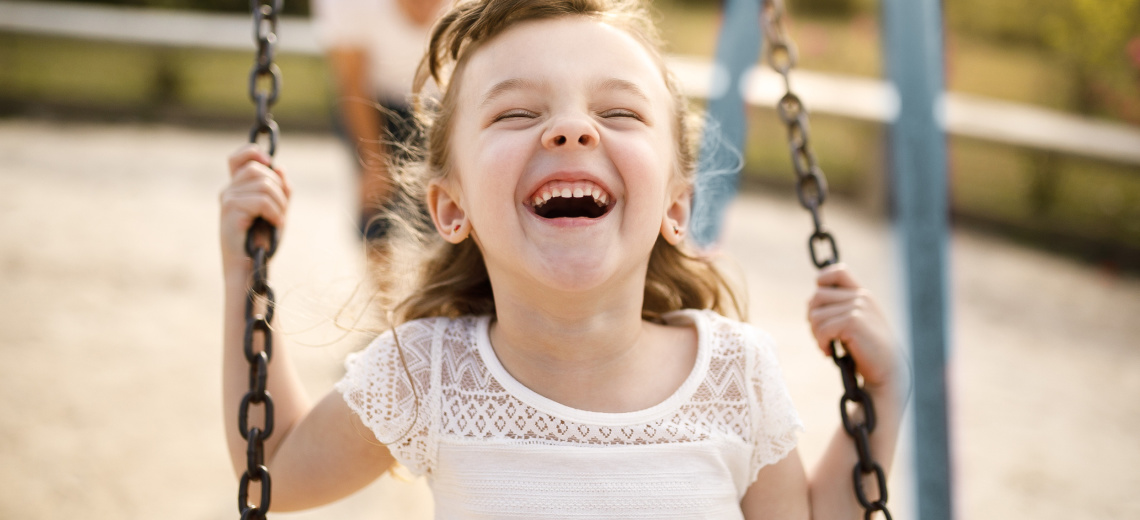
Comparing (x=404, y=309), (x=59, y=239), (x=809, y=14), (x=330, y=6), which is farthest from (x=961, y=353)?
(x=809, y=14)

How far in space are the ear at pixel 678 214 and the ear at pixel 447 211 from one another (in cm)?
26

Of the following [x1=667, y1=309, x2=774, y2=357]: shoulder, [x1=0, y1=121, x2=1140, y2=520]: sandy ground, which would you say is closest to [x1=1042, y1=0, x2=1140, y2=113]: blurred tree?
[x1=0, y1=121, x2=1140, y2=520]: sandy ground

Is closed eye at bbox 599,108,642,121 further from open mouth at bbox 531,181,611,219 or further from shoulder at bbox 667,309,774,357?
shoulder at bbox 667,309,774,357

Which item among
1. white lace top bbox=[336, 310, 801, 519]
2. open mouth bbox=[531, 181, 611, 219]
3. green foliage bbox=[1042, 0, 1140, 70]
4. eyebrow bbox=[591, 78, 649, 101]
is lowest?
white lace top bbox=[336, 310, 801, 519]

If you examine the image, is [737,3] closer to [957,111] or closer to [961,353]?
→ [961,353]

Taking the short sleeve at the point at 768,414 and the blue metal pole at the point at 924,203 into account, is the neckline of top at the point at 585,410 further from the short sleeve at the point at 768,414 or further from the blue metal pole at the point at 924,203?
the blue metal pole at the point at 924,203

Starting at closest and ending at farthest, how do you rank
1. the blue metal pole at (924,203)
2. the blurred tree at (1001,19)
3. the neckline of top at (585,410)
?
the neckline of top at (585,410) → the blue metal pole at (924,203) → the blurred tree at (1001,19)

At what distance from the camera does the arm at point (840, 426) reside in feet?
4.02

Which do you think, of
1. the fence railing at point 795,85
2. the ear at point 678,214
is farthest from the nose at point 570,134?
the fence railing at point 795,85

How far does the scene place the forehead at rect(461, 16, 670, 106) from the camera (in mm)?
1115

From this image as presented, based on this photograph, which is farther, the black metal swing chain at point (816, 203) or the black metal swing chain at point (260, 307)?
the black metal swing chain at point (816, 203)

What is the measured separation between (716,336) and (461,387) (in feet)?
1.15

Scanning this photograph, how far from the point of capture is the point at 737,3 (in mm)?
2488

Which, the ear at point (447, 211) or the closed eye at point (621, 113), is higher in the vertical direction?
the closed eye at point (621, 113)
